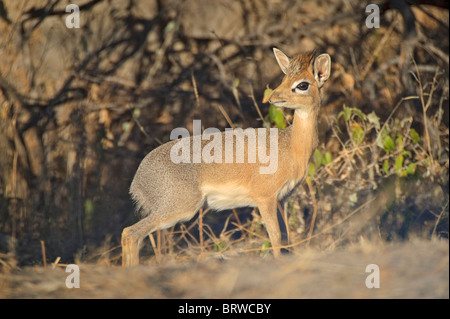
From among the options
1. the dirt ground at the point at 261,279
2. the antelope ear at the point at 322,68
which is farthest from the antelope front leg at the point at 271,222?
the antelope ear at the point at 322,68

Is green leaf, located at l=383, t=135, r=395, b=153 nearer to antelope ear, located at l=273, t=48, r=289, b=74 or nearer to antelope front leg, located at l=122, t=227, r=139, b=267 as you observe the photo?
antelope ear, located at l=273, t=48, r=289, b=74

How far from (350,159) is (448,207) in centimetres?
119

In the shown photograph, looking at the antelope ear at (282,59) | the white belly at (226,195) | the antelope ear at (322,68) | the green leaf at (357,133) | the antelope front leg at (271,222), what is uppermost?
the antelope ear at (282,59)

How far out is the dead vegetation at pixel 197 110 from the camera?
20.0ft

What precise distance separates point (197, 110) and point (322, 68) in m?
2.77

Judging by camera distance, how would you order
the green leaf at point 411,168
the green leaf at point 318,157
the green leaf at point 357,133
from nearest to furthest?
1. the green leaf at point 411,168
2. the green leaf at point 318,157
3. the green leaf at point 357,133

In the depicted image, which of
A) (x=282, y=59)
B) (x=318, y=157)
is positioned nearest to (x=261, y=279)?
(x=282, y=59)

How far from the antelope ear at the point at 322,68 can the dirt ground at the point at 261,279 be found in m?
1.42

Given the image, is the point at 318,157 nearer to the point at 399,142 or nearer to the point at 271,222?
the point at 399,142

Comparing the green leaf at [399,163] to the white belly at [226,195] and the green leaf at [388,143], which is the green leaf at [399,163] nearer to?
the green leaf at [388,143]

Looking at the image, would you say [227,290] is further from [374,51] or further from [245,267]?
[374,51]

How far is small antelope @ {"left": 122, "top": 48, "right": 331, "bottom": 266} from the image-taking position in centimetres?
469

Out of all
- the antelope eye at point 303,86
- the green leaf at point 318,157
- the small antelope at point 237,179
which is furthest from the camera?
the green leaf at point 318,157

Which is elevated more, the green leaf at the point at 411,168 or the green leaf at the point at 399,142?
the green leaf at the point at 399,142
